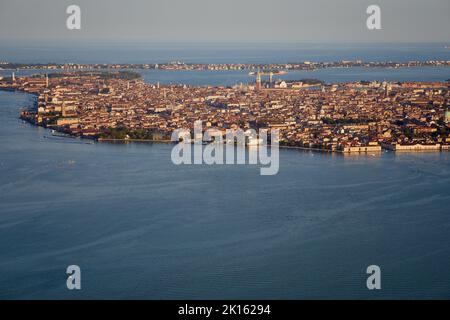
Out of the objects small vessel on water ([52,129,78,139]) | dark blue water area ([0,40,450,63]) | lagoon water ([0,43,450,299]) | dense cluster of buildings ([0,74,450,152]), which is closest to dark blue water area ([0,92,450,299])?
lagoon water ([0,43,450,299])

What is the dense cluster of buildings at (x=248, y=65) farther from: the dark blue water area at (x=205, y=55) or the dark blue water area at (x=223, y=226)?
the dark blue water area at (x=223, y=226)

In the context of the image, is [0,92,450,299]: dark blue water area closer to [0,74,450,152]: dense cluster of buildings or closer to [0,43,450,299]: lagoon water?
[0,43,450,299]: lagoon water

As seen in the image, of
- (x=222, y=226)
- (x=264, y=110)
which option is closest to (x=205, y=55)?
(x=264, y=110)

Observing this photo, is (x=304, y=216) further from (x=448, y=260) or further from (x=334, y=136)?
(x=334, y=136)

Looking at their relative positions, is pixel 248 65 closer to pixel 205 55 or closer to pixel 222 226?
pixel 205 55

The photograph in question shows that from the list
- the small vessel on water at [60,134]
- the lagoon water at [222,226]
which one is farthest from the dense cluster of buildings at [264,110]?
the lagoon water at [222,226]

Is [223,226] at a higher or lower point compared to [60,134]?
lower
